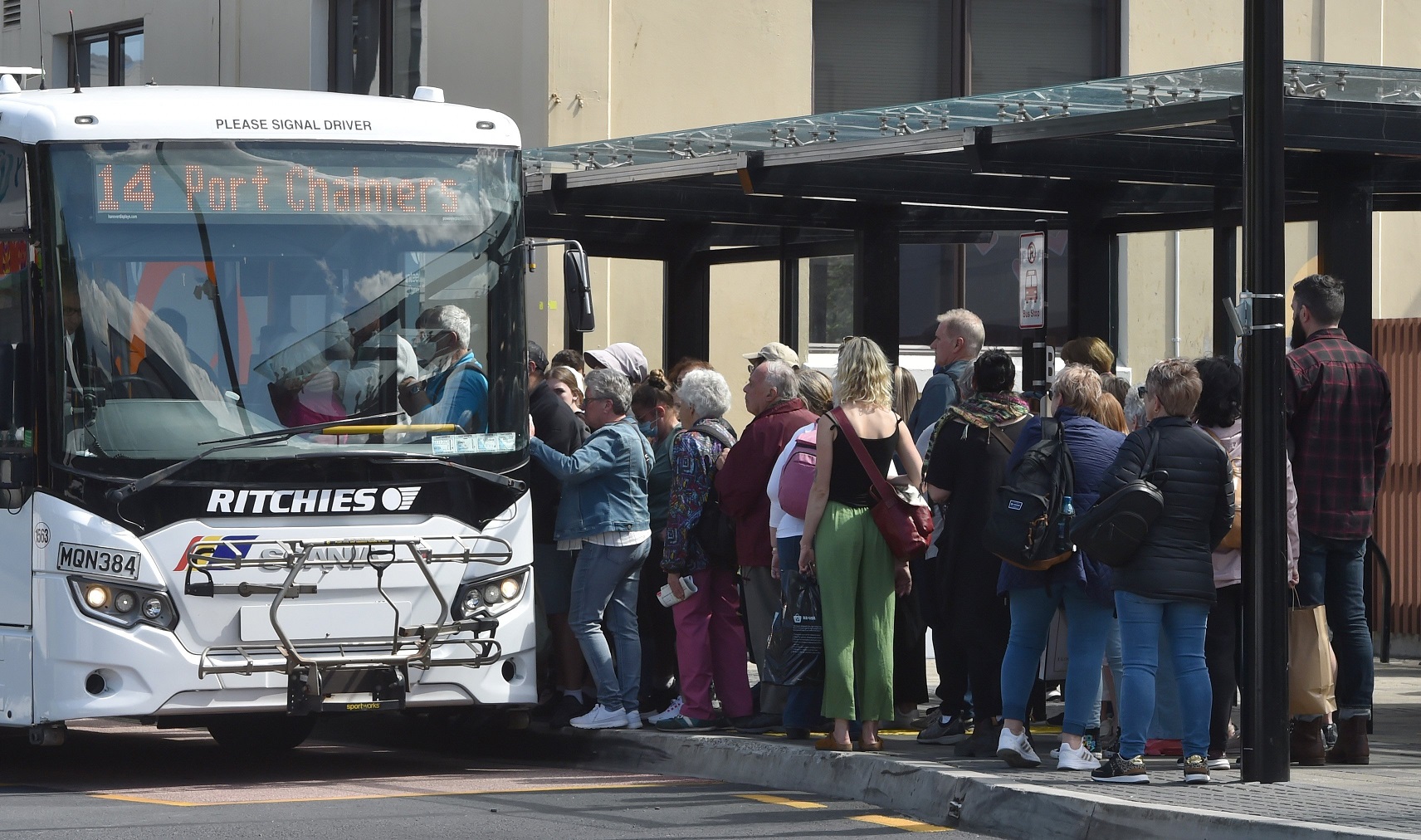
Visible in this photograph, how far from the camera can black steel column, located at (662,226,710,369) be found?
16.2m

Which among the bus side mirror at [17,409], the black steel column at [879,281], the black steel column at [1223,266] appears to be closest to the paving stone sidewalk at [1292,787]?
the bus side mirror at [17,409]

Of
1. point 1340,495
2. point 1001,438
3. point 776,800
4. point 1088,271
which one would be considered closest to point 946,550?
point 1001,438

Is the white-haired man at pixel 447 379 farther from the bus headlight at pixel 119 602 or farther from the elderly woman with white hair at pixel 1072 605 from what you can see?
the elderly woman with white hair at pixel 1072 605

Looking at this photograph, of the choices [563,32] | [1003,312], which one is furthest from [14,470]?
[1003,312]

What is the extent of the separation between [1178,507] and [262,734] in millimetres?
5034

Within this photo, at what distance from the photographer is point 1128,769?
7977mm

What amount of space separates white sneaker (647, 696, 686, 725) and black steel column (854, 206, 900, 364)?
4599 millimetres

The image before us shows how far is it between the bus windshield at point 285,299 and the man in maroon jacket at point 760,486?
1.05 m

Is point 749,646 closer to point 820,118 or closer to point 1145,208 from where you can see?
point 820,118

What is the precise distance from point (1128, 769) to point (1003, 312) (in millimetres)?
11167

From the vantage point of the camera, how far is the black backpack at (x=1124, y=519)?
780cm

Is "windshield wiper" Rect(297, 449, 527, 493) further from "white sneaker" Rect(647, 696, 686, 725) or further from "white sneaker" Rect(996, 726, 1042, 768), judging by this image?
"white sneaker" Rect(996, 726, 1042, 768)

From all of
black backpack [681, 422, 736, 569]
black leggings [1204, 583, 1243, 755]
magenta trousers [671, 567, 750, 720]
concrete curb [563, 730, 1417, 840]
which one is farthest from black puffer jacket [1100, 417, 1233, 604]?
magenta trousers [671, 567, 750, 720]

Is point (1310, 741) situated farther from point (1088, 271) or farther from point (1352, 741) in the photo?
point (1088, 271)
